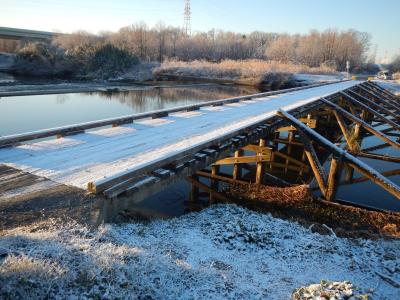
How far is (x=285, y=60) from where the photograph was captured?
81312 millimetres

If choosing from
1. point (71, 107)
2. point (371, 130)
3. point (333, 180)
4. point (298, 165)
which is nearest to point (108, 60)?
point (71, 107)

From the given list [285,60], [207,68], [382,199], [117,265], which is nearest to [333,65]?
[285,60]

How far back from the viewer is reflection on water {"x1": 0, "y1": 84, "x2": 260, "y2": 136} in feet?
59.0

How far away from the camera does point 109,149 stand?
22.5 ft

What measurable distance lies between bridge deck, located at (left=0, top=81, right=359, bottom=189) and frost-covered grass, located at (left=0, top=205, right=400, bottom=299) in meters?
1.18

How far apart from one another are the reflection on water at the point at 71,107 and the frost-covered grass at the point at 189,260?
525 inches

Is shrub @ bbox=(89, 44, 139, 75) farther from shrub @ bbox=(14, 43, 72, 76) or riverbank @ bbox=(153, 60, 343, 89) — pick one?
riverbank @ bbox=(153, 60, 343, 89)

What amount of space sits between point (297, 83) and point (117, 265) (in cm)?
4270

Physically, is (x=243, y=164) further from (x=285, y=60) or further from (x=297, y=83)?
(x=285, y=60)

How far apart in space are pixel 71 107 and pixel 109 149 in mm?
17881

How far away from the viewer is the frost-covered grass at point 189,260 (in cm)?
331

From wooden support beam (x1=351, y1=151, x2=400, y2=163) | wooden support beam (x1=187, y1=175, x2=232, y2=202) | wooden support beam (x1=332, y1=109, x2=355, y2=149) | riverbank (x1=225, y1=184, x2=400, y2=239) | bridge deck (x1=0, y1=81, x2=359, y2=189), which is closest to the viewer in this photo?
bridge deck (x1=0, y1=81, x2=359, y2=189)

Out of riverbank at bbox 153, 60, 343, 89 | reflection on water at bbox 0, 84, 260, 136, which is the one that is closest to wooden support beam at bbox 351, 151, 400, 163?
reflection on water at bbox 0, 84, 260, 136

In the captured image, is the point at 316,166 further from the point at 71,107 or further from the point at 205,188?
the point at 71,107
